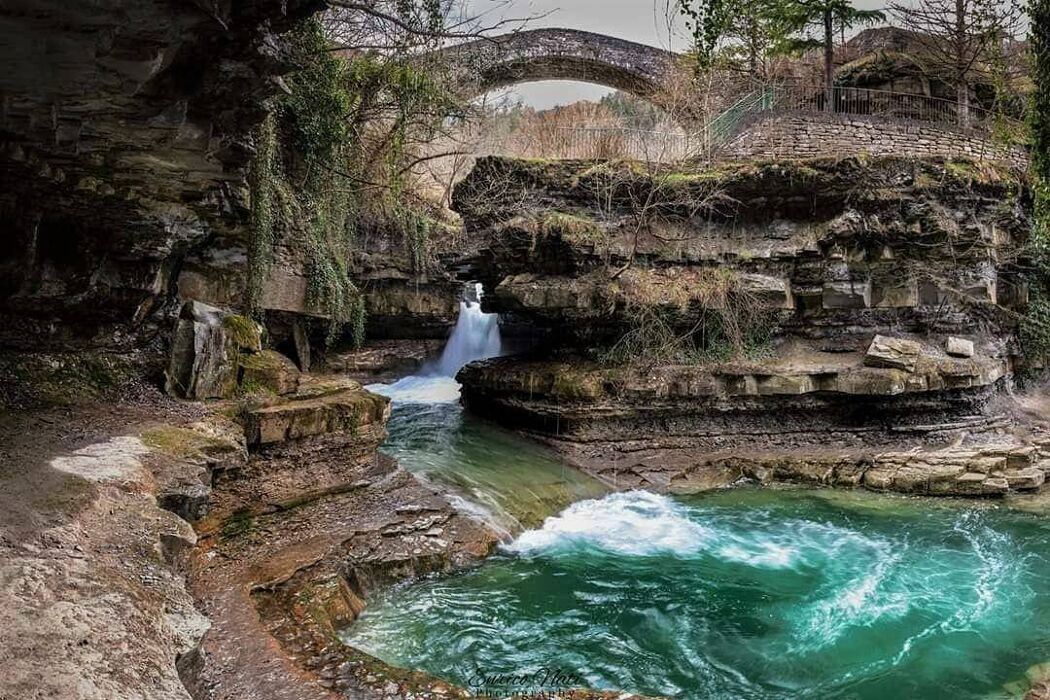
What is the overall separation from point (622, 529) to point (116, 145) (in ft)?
20.8

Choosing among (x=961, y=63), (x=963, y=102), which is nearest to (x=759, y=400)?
(x=963, y=102)

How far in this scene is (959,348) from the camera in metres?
10.8

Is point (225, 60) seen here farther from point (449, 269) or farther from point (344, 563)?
point (449, 269)

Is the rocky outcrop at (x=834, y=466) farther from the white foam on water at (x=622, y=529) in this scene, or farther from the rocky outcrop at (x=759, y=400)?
the white foam on water at (x=622, y=529)

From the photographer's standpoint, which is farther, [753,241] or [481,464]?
[753,241]

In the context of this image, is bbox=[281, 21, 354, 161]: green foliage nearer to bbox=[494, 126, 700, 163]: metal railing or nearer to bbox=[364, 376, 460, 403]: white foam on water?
bbox=[494, 126, 700, 163]: metal railing

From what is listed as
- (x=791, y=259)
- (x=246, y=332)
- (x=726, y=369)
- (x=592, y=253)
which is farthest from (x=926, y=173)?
(x=246, y=332)

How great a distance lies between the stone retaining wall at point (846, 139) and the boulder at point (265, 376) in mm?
9836

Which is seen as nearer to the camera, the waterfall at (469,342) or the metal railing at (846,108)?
the metal railing at (846,108)

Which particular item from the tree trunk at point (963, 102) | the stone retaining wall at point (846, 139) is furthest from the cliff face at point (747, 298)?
the tree trunk at point (963, 102)

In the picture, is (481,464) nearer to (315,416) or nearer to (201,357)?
(315,416)

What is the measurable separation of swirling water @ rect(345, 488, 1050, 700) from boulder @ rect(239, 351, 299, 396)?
264 cm

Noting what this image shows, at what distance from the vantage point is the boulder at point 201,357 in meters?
6.61

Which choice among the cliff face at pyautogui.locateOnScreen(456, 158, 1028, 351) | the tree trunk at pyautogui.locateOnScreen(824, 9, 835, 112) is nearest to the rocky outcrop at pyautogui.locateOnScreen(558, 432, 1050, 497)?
the cliff face at pyautogui.locateOnScreen(456, 158, 1028, 351)
